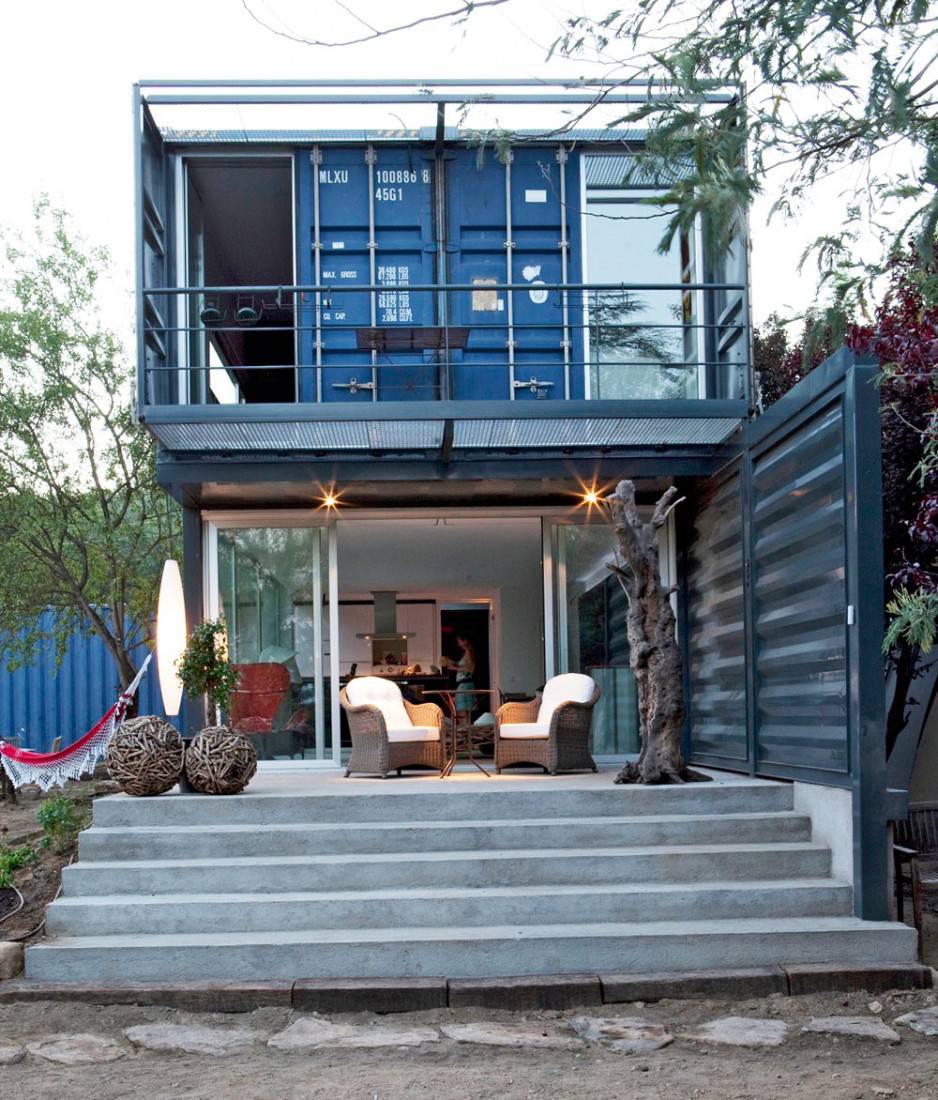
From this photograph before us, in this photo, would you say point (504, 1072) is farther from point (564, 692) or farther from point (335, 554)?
point (335, 554)

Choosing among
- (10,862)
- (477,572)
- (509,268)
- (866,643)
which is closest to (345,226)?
(509,268)

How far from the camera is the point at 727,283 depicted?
8500 millimetres

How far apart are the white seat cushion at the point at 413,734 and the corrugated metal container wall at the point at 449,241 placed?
259 cm

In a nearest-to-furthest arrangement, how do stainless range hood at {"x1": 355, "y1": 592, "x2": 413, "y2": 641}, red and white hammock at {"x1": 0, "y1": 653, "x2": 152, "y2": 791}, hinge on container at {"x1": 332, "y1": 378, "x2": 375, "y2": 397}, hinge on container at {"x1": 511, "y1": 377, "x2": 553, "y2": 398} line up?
hinge on container at {"x1": 332, "y1": 378, "x2": 375, "y2": 397} < hinge on container at {"x1": 511, "y1": 377, "x2": 553, "y2": 398} < red and white hammock at {"x1": 0, "y1": 653, "x2": 152, "y2": 791} < stainless range hood at {"x1": 355, "y1": 592, "x2": 413, "y2": 641}

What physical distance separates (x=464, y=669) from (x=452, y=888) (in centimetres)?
859

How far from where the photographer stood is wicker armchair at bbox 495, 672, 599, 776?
8547 millimetres

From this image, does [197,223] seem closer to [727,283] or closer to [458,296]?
[458,296]

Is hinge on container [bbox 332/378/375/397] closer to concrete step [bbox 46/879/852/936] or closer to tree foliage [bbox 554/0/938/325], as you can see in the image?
concrete step [bbox 46/879/852/936]

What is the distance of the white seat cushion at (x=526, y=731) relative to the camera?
Answer: 28.3ft

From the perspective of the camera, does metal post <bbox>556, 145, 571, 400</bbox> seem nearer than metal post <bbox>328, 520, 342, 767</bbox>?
Yes

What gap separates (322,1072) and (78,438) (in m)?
8.82

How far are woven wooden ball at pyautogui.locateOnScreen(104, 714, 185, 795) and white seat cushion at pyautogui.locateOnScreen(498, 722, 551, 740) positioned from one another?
2.45 meters

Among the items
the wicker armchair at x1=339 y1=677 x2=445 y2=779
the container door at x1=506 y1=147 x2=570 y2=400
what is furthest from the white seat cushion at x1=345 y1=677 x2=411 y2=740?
the container door at x1=506 y1=147 x2=570 y2=400

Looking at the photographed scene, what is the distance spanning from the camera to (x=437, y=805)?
682 centimetres
